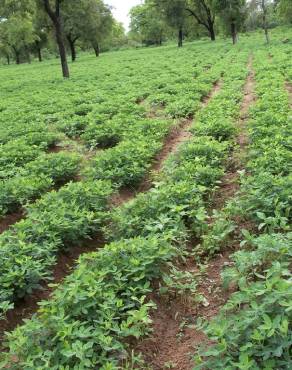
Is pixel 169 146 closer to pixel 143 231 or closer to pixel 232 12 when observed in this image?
pixel 143 231

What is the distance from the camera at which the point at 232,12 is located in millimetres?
45312

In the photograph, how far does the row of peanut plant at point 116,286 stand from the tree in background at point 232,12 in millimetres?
42415

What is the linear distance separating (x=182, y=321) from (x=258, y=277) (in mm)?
912

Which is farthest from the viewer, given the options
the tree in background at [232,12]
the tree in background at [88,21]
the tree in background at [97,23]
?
the tree in background at [97,23]

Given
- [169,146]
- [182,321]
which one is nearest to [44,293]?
[182,321]

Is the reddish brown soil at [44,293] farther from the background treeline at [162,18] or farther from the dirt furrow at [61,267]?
the background treeline at [162,18]

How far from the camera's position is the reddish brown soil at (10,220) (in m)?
7.06

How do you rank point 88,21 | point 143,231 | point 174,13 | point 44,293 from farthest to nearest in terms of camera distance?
point 174,13
point 88,21
point 143,231
point 44,293

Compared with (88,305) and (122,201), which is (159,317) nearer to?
(88,305)

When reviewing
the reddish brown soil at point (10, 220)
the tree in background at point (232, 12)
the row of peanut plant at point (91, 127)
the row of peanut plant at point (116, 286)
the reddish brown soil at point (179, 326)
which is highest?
the tree in background at point (232, 12)

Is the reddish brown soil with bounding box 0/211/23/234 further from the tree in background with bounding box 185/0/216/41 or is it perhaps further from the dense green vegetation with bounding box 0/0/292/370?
the tree in background with bounding box 185/0/216/41

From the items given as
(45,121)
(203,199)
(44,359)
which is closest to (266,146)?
(203,199)

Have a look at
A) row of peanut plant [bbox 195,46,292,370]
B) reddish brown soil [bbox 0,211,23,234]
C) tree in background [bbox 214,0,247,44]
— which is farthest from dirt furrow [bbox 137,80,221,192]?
tree in background [bbox 214,0,247,44]

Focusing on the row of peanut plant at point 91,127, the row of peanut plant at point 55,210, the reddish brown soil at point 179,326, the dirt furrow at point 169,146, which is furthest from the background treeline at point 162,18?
the reddish brown soil at point 179,326
